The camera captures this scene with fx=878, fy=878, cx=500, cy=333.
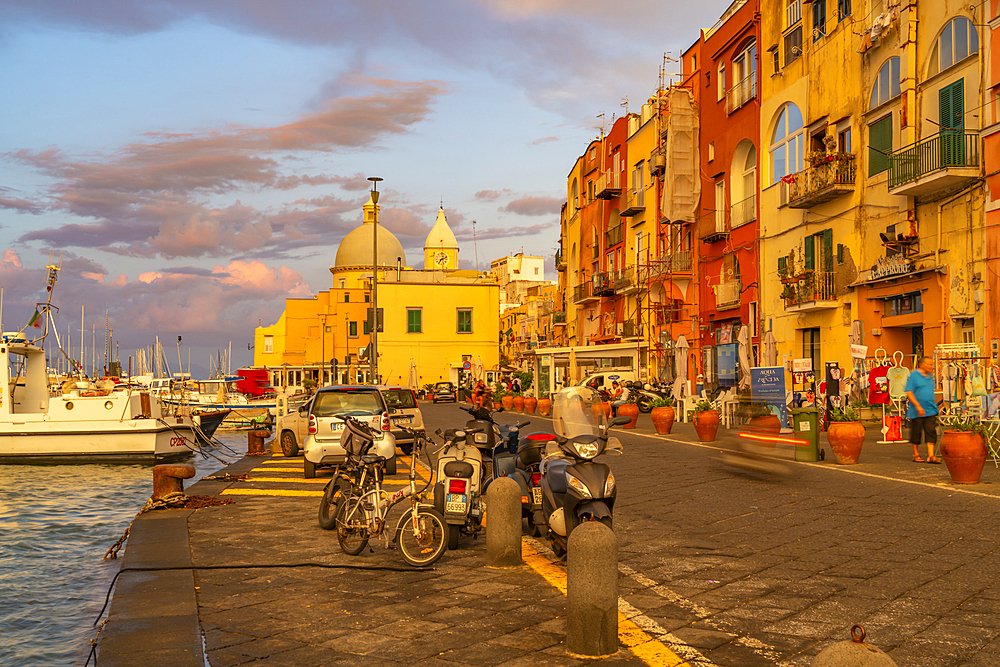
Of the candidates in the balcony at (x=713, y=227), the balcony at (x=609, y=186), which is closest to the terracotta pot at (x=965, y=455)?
the balcony at (x=713, y=227)

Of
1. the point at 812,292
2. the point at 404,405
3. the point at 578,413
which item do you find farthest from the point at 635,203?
the point at 578,413

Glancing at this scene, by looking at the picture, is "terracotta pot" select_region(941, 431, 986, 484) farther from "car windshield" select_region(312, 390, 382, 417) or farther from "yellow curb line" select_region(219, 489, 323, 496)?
"car windshield" select_region(312, 390, 382, 417)

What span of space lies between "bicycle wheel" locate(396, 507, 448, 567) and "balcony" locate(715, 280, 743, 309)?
82.7 ft

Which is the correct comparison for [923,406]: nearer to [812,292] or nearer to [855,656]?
[812,292]

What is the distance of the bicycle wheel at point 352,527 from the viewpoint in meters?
7.81

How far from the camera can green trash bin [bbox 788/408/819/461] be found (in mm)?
15000

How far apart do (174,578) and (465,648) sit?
9.99 feet

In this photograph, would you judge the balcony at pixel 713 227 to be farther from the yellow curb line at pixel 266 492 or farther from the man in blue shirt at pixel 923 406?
the yellow curb line at pixel 266 492

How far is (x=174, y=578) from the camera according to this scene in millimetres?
6965

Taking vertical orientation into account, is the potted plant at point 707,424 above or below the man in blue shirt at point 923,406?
below

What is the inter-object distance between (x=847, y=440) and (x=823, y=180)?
12.2 m

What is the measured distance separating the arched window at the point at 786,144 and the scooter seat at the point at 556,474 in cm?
2238

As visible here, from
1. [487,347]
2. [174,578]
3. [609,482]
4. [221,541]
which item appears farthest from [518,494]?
[487,347]

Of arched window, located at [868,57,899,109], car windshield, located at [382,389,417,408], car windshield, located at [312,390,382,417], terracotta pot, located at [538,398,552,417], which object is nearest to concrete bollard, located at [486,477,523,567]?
car windshield, located at [312,390,382,417]
